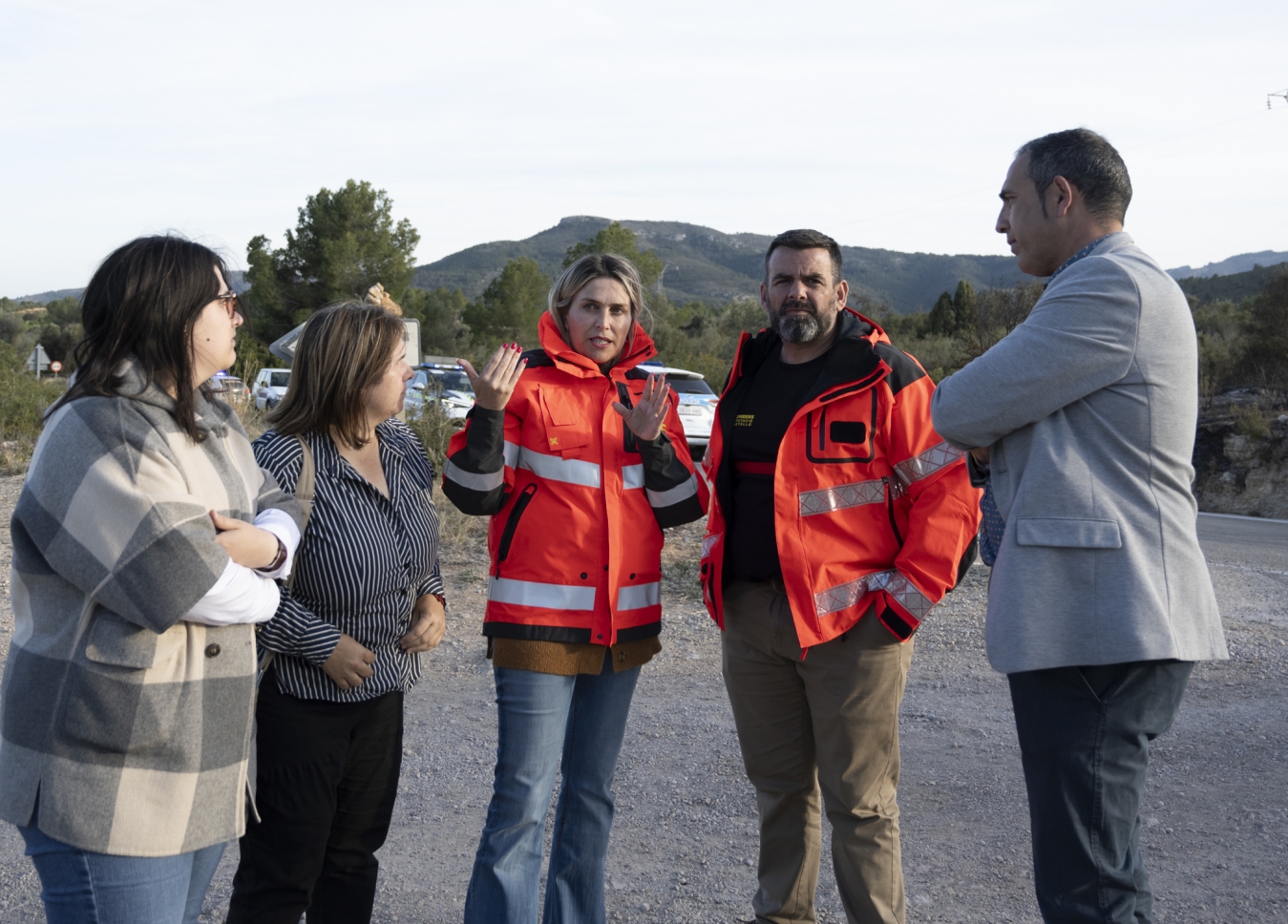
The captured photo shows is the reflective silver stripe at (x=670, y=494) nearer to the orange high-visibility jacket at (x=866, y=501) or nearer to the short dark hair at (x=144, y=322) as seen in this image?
the orange high-visibility jacket at (x=866, y=501)

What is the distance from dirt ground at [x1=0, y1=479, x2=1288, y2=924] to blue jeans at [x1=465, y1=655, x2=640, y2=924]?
0.48 m

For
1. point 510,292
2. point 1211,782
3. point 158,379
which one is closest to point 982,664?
point 1211,782

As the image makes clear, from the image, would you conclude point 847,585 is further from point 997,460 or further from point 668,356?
point 668,356

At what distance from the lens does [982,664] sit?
5832mm

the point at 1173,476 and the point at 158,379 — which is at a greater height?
the point at 158,379

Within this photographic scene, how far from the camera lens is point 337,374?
2.57 m

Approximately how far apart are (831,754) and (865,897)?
40cm

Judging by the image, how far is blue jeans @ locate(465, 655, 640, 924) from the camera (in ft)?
8.73

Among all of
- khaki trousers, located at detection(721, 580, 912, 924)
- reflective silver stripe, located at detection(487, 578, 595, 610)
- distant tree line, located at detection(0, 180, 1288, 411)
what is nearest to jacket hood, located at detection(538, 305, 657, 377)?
reflective silver stripe, located at detection(487, 578, 595, 610)

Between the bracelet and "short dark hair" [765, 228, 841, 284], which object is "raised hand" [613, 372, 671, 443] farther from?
→ the bracelet

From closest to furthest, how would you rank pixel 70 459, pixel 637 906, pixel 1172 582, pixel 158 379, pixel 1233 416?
pixel 70 459
pixel 158 379
pixel 1172 582
pixel 637 906
pixel 1233 416

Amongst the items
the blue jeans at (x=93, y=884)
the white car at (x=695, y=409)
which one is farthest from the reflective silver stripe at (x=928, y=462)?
the white car at (x=695, y=409)

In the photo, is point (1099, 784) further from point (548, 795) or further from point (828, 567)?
point (548, 795)

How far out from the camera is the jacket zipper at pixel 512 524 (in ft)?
9.29
